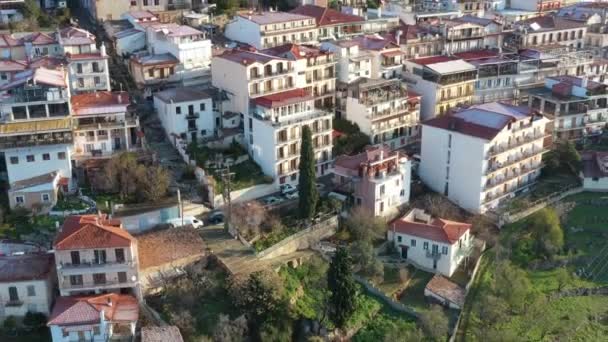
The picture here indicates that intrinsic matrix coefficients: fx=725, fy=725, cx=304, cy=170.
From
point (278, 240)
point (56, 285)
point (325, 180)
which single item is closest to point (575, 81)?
point (325, 180)

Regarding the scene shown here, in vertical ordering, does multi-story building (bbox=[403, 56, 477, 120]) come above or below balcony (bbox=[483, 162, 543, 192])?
above

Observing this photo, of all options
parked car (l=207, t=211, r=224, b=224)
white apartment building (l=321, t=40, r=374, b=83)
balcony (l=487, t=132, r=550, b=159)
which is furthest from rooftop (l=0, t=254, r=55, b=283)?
white apartment building (l=321, t=40, r=374, b=83)

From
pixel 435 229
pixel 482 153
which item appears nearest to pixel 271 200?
pixel 435 229

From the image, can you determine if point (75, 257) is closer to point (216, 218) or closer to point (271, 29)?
point (216, 218)

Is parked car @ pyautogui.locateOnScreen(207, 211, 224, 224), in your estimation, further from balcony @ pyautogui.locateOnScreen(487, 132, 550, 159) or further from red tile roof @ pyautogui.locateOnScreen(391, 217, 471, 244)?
balcony @ pyautogui.locateOnScreen(487, 132, 550, 159)

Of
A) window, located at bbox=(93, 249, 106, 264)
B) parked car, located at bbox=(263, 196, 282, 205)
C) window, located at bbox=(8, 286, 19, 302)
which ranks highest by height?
window, located at bbox=(93, 249, 106, 264)

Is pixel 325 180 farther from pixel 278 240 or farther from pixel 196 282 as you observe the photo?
pixel 196 282

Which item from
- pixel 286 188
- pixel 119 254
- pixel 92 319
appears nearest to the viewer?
pixel 92 319
